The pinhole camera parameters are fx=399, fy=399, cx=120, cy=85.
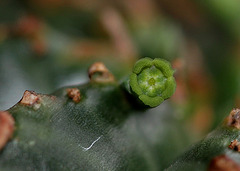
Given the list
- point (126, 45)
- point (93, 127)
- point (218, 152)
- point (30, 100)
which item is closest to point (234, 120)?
point (218, 152)

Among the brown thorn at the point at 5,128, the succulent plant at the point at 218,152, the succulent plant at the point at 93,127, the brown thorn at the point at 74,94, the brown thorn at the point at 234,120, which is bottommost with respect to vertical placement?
the succulent plant at the point at 218,152

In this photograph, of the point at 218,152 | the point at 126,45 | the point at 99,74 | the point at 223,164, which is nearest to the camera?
the point at 223,164

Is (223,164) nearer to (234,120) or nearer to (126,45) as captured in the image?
(234,120)

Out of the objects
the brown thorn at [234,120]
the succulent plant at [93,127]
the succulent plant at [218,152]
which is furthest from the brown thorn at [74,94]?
the brown thorn at [234,120]

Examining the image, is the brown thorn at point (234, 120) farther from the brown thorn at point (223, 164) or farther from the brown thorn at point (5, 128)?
the brown thorn at point (5, 128)

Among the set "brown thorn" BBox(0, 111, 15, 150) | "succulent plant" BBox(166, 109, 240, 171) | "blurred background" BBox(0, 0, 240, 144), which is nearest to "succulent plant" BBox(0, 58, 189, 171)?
"brown thorn" BBox(0, 111, 15, 150)

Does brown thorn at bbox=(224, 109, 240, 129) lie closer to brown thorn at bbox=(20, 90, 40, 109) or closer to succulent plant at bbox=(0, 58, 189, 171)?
succulent plant at bbox=(0, 58, 189, 171)
